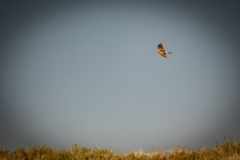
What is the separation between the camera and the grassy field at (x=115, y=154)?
9398 millimetres

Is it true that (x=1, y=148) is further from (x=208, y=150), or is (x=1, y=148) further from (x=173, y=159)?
(x=208, y=150)

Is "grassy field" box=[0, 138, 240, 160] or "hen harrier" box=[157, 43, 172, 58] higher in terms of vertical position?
"hen harrier" box=[157, 43, 172, 58]


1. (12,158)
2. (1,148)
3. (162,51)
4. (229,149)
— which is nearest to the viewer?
(12,158)

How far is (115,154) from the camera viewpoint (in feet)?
34.9

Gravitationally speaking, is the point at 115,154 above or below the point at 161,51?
below

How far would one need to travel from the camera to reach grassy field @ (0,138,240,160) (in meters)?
9.40

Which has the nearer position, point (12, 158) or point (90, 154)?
point (12, 158)

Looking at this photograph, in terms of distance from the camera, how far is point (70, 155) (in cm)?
997

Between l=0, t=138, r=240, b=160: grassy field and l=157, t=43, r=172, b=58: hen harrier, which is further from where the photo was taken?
l=157, t=43, r=172, b=58: hen harrier

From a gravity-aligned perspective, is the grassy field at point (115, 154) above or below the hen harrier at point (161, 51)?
below

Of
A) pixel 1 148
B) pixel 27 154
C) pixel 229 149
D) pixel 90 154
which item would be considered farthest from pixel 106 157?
pixel 229 149

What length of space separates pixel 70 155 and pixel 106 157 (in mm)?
1494

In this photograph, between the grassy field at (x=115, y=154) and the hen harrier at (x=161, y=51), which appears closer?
the grassy field at (x=115, y=154)

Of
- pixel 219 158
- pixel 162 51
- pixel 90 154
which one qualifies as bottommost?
pixel 219 158
